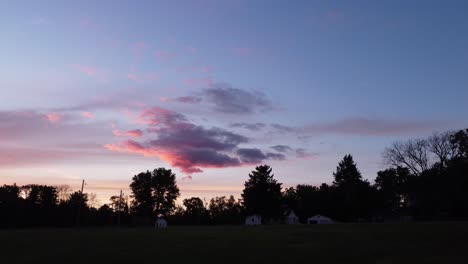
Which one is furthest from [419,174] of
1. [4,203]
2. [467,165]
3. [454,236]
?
[4,203]

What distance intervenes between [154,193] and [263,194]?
1863 inches

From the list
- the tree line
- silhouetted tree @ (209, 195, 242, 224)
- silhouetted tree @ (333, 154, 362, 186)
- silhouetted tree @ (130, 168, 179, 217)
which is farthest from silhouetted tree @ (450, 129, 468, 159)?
silhouetted tree @ (130, 168, 179, 217)

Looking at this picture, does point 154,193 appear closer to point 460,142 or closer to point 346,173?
point 346,173

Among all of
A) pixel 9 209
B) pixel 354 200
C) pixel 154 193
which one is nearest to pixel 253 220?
pixel 354 200

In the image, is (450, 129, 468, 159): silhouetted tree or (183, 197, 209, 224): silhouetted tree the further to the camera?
(183, 197, 209, 224): silhouetted tree

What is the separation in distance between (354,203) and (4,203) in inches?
3286

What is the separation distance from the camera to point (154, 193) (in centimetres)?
15150

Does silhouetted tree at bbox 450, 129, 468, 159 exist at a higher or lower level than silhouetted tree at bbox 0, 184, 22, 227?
higher

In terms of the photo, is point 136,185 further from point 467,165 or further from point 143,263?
point 143,263

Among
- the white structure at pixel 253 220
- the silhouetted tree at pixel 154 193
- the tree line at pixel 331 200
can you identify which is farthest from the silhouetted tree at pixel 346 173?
the silhouetted tree at pixel 154 193

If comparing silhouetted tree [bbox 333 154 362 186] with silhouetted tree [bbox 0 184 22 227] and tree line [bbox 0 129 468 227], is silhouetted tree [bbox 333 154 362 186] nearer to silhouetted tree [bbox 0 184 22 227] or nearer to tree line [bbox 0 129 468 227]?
tree line [bbox 0 129 468 227]

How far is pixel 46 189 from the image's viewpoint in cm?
11050

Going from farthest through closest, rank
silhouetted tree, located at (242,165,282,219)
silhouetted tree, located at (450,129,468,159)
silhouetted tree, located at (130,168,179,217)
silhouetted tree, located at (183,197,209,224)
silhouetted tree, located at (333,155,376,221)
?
silhouetted tree, located at (130,168,179,217) → silhouetted tree, located at (183,197,209,224) → silhouetted tree, located at (242,165,282,219) → silhouetted tree, located at (333,155,376,221) → silhouetted tree, located at (450,129,468,159)

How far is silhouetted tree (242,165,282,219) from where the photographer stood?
118812 millimetres
